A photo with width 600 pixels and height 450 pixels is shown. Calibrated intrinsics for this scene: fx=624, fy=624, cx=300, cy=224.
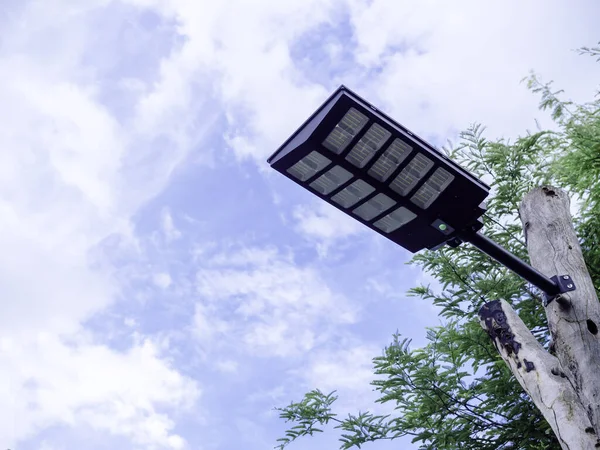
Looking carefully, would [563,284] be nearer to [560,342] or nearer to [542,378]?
[560,342]

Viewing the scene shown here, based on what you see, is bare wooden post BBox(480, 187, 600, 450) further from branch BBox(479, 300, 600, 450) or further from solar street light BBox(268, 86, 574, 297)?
solar street light BBox(268, 86, 574, 297)

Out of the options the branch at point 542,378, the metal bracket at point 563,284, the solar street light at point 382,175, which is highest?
the solar street light at point 382,175

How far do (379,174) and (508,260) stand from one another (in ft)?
3.64

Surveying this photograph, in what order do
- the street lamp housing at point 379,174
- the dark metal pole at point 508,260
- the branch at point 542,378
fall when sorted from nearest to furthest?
the street lamp housing at point 379,174 → the branch at point 542,378 → the dark metal pole at point 508,260

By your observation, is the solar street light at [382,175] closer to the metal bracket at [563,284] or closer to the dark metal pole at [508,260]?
the dark metal pole at [508,260]

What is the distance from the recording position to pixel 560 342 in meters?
3.87

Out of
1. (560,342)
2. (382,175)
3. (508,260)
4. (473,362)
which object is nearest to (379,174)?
(382,175)

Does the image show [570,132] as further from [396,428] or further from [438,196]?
[438,196]

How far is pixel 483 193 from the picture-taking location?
344cm

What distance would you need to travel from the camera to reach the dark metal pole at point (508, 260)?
3.72 meters

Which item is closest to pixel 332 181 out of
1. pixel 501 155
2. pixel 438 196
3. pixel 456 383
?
pixel 438 196

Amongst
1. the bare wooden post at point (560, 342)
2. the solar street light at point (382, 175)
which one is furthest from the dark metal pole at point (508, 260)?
the bare wooden post at point (560, 342)

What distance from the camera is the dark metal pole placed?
3.72 metres

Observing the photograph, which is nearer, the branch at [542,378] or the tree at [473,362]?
the branch at [542,378]
